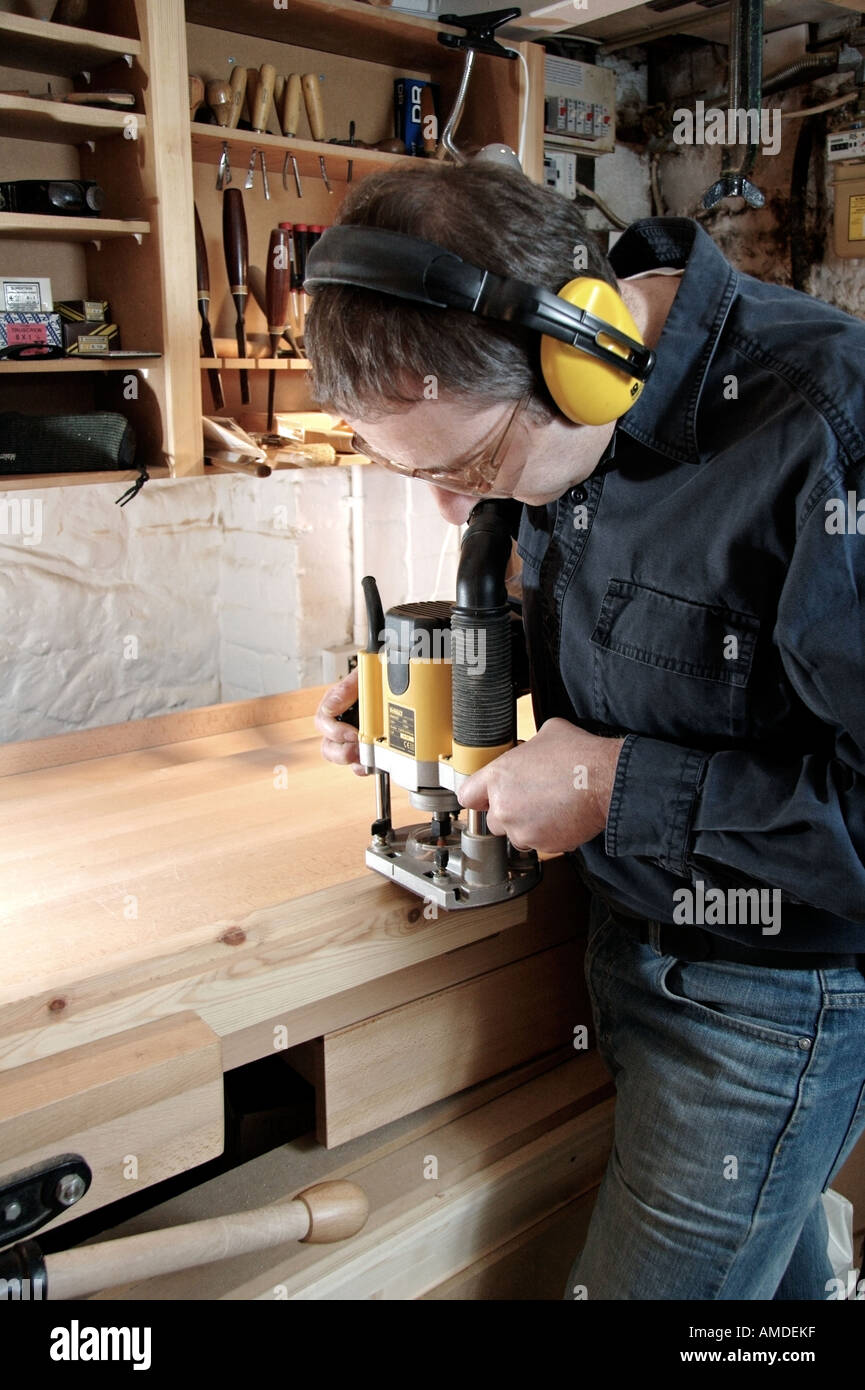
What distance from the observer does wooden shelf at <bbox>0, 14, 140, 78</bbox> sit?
1536mm

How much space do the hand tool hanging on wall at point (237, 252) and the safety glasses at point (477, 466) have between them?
3.59ft

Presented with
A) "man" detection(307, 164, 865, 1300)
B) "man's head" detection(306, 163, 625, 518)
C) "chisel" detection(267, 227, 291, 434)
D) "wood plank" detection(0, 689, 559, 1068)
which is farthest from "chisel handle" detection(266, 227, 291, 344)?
"man's head" detection(306, 163, 625, 518)

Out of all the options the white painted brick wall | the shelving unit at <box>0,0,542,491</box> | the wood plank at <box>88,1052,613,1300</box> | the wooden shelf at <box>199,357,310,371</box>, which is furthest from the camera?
the white painted brick wall

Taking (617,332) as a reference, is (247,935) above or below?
below

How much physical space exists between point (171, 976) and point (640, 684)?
1.74ft

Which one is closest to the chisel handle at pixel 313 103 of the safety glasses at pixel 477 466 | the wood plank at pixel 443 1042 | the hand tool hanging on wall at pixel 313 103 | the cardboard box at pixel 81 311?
the hand tool hanging on wall at pixel 313 103

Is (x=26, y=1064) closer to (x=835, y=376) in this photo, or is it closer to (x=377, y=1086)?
(x=377, y=1086)

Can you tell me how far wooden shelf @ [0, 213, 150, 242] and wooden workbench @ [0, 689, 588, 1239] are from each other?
0.78 m

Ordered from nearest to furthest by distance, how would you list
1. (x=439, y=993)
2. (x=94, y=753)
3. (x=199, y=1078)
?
(x=199, y=1078)
(x=439, y=993)
(x=94, y=753)

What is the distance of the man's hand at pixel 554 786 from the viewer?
3.27ft

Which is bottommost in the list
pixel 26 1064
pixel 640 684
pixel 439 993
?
pixel 439 993

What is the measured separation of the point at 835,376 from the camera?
873 mm

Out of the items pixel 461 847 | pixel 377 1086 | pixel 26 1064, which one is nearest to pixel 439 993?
pixel 377 1086

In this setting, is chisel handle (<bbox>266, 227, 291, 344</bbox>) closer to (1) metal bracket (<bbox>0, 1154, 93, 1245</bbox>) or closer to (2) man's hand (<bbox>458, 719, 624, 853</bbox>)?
(2) man's hand (<bbox>458, 719, 624, 853</bbox>)
